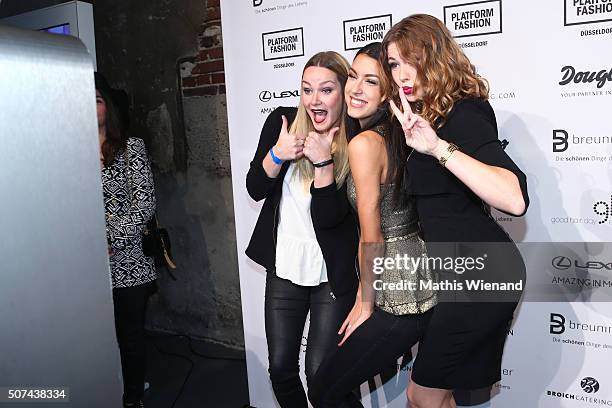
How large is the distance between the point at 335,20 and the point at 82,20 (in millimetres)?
1256

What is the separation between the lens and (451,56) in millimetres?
1650

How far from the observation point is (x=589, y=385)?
2.23m

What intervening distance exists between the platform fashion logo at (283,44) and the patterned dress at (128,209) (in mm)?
848

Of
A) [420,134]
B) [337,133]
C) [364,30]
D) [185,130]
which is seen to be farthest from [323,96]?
[185,130]

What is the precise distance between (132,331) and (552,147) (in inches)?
88.8

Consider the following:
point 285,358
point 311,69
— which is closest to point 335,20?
point 311,69

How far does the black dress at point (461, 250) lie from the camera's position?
1.61 metres

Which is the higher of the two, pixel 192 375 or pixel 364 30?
pixel 364 30

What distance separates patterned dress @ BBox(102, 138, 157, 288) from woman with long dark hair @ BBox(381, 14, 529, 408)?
157 centimetres

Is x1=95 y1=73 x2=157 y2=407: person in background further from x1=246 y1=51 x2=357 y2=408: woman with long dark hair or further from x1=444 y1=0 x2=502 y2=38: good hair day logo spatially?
x1=444 y1=0 x2=502 y2=38: good hair day logo

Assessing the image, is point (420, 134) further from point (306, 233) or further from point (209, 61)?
point (209, 61)

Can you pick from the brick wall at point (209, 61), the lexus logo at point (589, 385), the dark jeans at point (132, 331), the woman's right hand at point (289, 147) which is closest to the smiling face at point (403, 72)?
the woman's right hand at point (289, 147)

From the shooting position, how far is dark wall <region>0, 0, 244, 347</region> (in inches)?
149

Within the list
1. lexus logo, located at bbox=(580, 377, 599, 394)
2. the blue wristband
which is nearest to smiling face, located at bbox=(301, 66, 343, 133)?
the blue wristband
